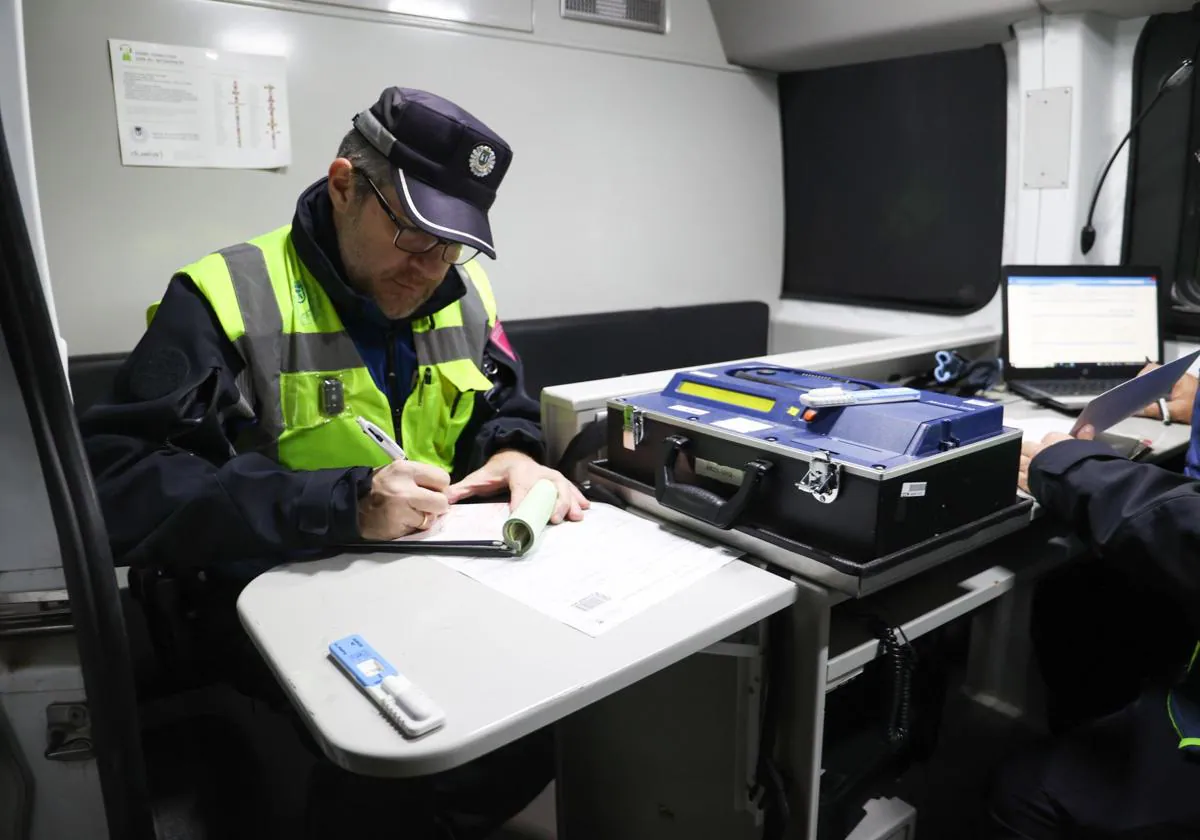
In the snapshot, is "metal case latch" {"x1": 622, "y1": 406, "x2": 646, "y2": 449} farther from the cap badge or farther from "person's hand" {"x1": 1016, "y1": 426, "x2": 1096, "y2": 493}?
"person's hand" {"x1": 1016, "y1": 426, "x2": 1096, "y2": 493}

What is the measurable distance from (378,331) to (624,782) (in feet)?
3.27

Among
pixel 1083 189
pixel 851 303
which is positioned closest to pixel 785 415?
pixel 1083 189

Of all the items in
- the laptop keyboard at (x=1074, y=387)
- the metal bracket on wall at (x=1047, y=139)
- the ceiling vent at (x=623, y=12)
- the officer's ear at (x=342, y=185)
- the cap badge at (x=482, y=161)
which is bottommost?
the laptop keyboard at (x=1074, y=387)

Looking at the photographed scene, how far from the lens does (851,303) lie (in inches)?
136

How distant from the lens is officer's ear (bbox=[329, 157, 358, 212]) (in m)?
1.45

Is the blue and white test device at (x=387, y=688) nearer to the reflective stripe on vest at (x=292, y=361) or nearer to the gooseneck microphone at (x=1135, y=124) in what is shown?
the reflective stripe on vest at (x=292, y=361)

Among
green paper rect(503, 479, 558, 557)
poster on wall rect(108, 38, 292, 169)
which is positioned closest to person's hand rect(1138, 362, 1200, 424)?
green paper rect(503, 479, 558, 557)

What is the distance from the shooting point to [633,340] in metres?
3.09

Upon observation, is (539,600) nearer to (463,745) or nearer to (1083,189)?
(463,745)

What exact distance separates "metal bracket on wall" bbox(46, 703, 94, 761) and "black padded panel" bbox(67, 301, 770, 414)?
203 centimetres

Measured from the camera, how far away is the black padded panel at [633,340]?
2.84 meters

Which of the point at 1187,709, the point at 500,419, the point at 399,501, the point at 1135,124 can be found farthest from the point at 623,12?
the point at 1187,709

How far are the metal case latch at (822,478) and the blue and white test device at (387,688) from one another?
61 centimetres

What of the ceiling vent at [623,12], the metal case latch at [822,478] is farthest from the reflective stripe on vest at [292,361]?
the ceiling vent at [623,12]
